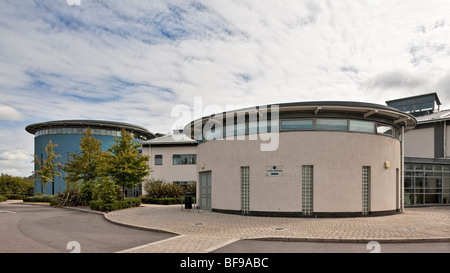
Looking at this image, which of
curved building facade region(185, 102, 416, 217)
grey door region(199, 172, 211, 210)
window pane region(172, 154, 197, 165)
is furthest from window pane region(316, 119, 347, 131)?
window pane region(172, 154, 197, 165)

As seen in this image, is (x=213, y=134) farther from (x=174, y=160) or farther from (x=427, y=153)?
(x=427, y=153)

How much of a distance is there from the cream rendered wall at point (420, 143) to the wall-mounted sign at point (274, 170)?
21.8 meters

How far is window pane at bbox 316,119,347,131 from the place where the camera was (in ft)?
51.8

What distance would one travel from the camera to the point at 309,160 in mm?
15500

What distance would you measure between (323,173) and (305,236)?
581 centimetres

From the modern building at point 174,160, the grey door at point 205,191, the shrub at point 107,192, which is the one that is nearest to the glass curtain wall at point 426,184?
the grey door at point 205,191

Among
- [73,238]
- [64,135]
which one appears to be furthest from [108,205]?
[64,135]

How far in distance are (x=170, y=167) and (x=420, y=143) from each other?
999 inches

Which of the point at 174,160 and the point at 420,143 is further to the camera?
the point at 174,160

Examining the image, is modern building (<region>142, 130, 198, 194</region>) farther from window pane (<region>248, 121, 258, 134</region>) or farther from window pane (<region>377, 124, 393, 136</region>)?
window pane (<region>377, 124, 393, 136</region>)

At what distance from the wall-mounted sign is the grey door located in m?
4.42

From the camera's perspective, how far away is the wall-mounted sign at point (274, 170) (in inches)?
618
